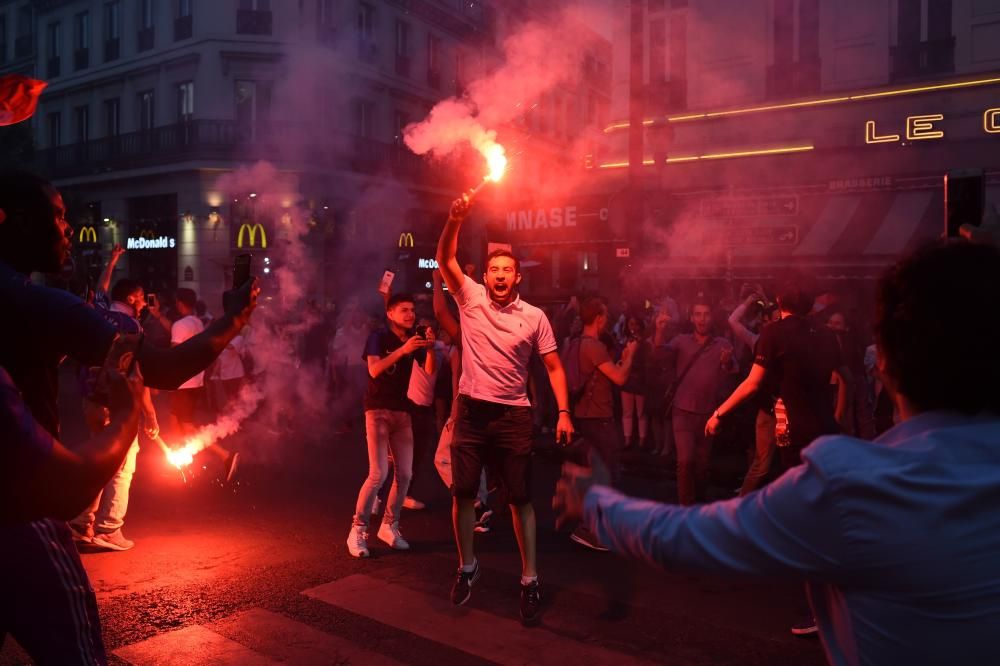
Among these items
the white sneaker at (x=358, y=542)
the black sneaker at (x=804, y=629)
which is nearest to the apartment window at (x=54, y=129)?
the white sneaker at (x=358, y=542)

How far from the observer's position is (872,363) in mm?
8562

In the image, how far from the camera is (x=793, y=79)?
57.3 ft

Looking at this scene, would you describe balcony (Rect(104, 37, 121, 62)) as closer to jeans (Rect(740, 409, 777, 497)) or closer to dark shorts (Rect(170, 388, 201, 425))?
dark shorts (Rect(170, 388, 201, 425))

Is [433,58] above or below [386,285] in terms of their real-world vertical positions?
above

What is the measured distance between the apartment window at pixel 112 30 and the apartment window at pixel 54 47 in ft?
12.4

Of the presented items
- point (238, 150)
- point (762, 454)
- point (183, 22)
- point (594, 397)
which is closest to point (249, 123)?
point (238, 150)

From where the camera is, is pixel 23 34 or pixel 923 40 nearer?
pixel 923 40

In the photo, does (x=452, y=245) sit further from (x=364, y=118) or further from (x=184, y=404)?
(x=364, y=118)

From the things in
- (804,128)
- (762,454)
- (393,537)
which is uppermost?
(804,128)

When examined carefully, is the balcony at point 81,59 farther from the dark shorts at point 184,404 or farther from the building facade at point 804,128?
the dark shorts at point 184,404

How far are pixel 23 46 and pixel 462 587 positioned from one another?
3783cm

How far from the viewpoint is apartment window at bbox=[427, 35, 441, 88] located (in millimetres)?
26656

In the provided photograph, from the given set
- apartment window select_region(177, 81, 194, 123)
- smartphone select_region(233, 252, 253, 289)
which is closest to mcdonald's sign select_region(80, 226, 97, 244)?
apartment window select_region(177, 81, 194, 123)

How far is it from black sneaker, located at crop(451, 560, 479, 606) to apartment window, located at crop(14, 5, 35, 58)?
121ft
